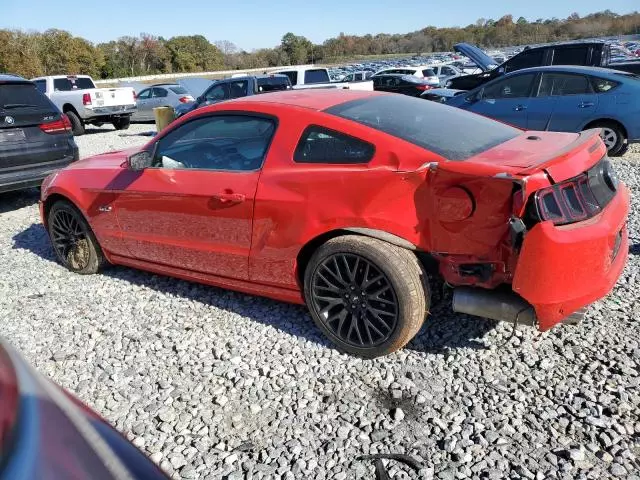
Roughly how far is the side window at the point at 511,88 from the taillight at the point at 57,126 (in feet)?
21.9

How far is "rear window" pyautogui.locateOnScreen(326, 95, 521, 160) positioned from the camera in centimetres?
304

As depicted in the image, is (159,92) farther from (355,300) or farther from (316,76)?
(355,300)

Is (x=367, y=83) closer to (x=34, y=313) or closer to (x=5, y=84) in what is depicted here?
(x=5, y=84)

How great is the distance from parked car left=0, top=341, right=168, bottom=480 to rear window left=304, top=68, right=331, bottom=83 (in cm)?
1619

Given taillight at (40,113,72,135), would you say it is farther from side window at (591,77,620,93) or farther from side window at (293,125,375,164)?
side window at (591,77,620,93)

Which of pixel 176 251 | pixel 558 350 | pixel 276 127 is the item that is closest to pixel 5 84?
pixel 176 251

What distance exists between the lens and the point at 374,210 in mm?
2951

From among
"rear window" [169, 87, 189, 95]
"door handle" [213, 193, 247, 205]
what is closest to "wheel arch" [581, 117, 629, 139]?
"door handle" [213, 193, 247, 205]

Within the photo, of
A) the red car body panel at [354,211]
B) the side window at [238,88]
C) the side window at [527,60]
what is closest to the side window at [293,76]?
the side window at [238,88]

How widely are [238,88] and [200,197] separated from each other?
10423 mm

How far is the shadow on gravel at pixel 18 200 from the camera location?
7.65m

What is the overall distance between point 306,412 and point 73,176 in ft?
10.0

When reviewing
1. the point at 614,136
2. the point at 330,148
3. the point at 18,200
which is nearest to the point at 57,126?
the point at 18,200

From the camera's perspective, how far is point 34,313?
4.13 m
